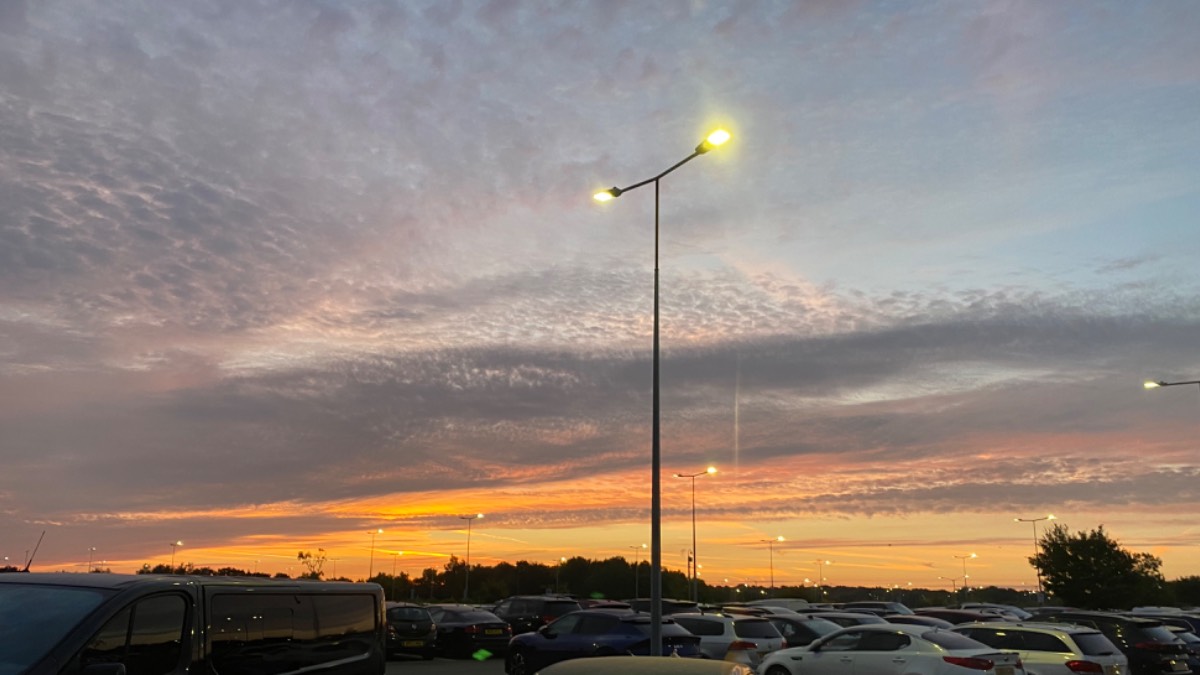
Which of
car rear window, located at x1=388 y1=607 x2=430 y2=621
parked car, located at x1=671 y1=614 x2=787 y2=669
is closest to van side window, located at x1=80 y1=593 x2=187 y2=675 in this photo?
parked car, located at x1=671 y1=614 x2=787 y2=669

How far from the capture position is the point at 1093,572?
3031 inches

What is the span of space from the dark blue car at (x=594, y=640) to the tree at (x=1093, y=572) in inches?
2767

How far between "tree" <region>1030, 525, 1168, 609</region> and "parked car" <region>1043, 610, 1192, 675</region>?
2537 inches

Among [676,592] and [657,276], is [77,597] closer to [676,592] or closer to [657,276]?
[657,276]

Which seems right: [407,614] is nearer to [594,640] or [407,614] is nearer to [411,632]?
[411,632]

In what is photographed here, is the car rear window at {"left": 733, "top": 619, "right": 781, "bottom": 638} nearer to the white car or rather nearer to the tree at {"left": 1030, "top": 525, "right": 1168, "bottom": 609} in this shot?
the white car

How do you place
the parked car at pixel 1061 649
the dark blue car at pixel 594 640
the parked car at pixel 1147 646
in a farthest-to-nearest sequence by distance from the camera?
the parked car at pixel 1147 646 → the dark blue car at pixel 594 640 → the parked car at pixel 1061 649

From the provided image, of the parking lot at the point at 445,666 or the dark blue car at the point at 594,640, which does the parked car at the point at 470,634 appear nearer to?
the parking lot at the point at 445,666

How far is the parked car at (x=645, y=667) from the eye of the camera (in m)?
6.12

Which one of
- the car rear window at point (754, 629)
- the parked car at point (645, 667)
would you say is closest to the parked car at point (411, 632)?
the car rear window at point (754, 629)

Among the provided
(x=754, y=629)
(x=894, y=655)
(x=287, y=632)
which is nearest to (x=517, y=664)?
(x=754, y=629)

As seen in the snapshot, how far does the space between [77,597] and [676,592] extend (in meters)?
102

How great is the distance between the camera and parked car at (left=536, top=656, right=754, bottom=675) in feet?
20.1

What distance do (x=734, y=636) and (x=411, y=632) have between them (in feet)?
31.4
